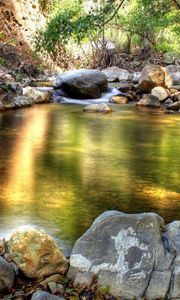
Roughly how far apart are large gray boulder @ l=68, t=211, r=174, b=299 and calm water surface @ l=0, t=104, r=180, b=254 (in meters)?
0.63

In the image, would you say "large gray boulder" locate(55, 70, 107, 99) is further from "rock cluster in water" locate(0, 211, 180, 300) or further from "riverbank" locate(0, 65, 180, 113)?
"rock cluster in water" locate(0, 211, 180, 300)

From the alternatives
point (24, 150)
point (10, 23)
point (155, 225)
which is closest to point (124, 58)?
point (10, 23)

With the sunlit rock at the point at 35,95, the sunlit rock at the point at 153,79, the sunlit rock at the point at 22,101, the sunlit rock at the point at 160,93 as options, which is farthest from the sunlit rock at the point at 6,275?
the sunlit rock at the point at 153,79

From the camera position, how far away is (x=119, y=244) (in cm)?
448

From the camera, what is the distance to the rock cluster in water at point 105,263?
4.21 meters

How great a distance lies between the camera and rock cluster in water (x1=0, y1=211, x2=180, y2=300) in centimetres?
421

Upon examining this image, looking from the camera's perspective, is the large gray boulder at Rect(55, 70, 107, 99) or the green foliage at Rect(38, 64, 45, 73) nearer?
the large gray boulder at Rect(55, 70, 107, 99)

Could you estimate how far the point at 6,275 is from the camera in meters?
4.29

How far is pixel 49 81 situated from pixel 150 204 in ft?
58.2

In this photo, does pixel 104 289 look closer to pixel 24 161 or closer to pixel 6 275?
pixel 6 275

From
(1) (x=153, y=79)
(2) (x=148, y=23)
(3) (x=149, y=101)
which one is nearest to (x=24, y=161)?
(3) (x=149, y=101)

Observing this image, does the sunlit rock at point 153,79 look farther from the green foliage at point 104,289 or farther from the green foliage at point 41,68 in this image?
the green foliage at point 104,289

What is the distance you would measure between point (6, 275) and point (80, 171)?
12.9 ft

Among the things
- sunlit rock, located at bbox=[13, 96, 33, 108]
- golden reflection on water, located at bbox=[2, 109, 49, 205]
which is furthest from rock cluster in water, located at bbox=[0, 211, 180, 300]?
sunlit rock, located at bbox=[13, 96, 33, 108]
